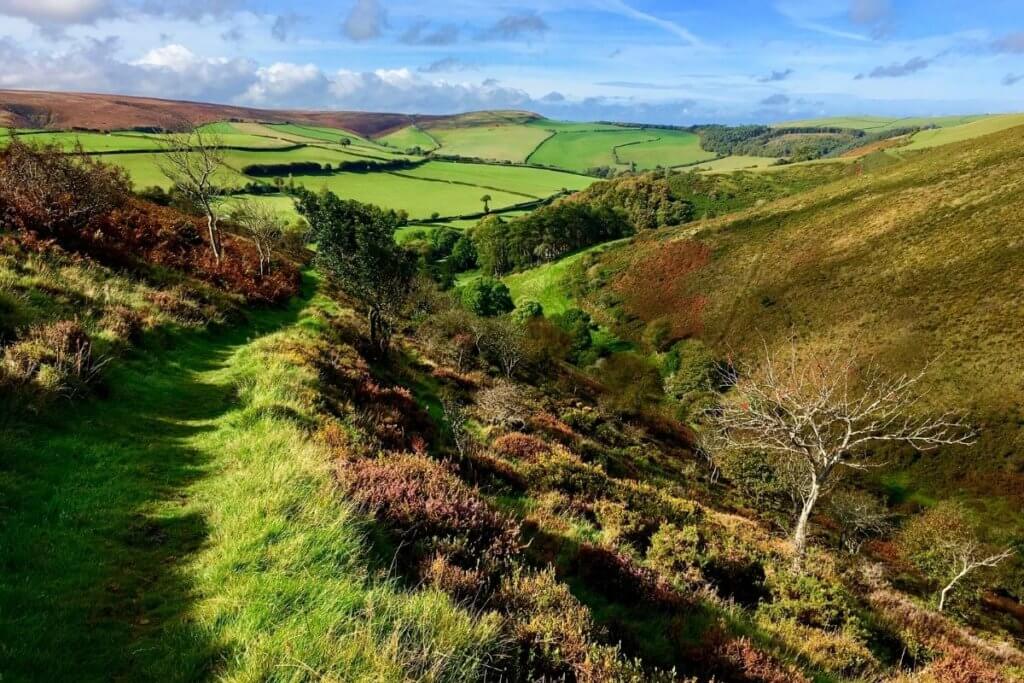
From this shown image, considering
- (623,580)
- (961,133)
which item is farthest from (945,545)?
(961,133)

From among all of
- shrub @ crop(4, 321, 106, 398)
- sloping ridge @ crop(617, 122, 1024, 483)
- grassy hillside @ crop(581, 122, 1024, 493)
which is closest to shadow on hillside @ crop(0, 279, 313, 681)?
shrub @ crop(4, 321, 106, 398)

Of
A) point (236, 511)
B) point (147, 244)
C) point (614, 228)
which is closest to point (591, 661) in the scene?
point (236, 511)

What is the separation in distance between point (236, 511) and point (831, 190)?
12180 centimetres

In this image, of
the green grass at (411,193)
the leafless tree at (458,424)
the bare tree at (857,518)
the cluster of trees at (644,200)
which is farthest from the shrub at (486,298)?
the leafless tree at (458,424)

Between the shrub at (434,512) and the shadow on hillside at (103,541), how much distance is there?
7.37ft

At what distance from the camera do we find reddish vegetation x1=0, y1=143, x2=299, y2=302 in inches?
854

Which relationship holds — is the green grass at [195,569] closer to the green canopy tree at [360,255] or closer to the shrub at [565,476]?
the shrub at [565,476]

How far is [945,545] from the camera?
34.2m

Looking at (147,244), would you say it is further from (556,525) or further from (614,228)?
(614,228)

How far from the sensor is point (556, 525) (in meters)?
9.69

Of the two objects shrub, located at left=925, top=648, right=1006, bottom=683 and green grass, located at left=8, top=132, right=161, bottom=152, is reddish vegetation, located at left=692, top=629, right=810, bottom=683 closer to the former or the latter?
shrub, located at left=925, top=648, right=1006, bottom=683

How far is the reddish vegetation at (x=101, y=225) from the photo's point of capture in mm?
21688

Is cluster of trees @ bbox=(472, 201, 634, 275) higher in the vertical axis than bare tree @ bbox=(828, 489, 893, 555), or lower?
higher

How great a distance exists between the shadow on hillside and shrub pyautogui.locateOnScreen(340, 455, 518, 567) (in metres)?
2.25
